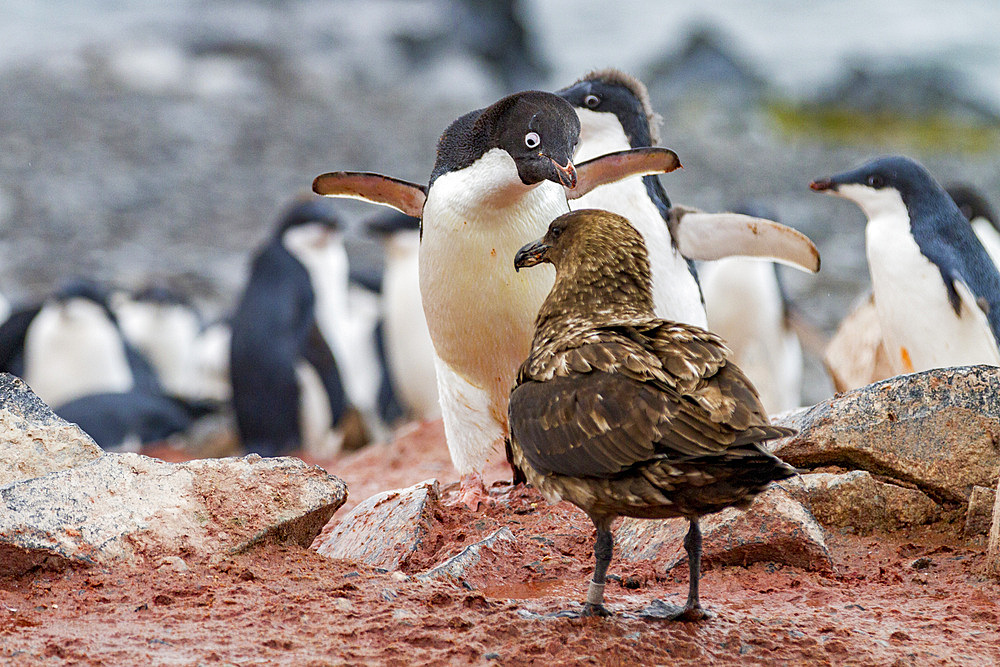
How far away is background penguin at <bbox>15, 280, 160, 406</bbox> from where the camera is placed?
39.6ft

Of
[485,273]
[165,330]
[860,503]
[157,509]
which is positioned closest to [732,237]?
[485,273]

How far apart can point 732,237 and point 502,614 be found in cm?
321

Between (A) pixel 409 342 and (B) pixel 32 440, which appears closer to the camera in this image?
(B) pixel 32 440

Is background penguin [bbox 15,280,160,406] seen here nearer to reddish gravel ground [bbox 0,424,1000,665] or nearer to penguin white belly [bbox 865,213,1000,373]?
penguin white belly [bbox 865,213,1000,373]

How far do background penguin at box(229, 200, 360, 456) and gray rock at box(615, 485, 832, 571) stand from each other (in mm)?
7806

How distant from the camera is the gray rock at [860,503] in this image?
4121mm

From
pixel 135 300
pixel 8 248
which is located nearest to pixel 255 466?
pixel 135 300

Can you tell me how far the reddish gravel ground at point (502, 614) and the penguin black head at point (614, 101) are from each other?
9.57 ft

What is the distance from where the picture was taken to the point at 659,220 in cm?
593

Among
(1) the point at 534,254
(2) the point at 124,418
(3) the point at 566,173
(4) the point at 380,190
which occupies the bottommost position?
(2) the point at 124,418

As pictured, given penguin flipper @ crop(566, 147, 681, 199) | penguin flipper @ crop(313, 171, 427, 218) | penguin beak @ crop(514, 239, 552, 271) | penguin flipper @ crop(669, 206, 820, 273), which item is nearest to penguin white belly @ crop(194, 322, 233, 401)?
penguin flipper @ crop(669, 206, 820, 273)

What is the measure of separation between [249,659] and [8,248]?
56.7 feet

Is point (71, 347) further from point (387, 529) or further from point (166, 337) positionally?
point (387, 529)

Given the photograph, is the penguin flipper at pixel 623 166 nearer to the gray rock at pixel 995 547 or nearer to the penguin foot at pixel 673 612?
the gray rock at pixel 995 547
